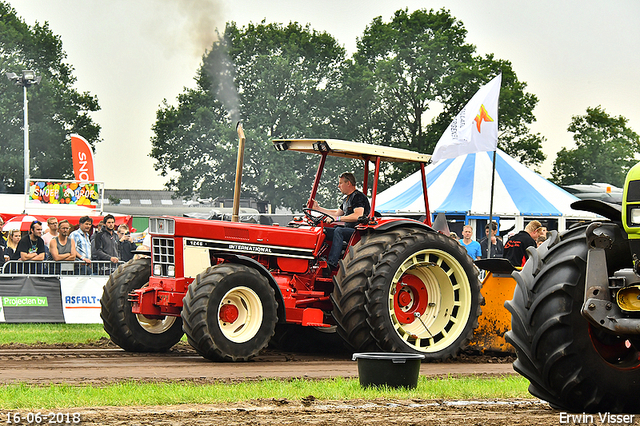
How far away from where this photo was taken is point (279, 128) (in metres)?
45.3

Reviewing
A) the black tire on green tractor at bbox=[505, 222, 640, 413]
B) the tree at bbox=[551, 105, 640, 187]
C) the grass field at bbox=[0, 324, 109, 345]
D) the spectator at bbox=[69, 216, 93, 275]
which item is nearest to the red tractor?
the grass field at bbox=[0, 324, 109, 345]

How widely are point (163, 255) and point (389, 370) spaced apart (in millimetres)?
3943

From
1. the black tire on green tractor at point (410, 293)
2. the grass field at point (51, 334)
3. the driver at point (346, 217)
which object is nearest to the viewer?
the black tire on green tractor at point (410, 293)

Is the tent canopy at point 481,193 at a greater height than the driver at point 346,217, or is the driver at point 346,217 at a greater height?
the tent canopy at point 481,193

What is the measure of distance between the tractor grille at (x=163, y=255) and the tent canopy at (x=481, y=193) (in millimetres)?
15462

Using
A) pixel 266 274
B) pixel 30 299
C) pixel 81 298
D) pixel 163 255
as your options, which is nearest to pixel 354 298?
pixel 266 274

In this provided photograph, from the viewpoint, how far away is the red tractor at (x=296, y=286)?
9.05 m

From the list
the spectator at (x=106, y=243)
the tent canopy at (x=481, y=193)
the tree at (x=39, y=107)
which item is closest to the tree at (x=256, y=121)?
the tree at (x=39, y=107)

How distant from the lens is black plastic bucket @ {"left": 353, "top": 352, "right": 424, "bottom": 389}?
21.6 ft

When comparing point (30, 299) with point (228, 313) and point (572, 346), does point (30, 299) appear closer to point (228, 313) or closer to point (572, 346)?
point (228, 313)

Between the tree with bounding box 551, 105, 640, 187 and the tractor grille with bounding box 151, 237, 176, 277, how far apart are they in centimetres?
3885

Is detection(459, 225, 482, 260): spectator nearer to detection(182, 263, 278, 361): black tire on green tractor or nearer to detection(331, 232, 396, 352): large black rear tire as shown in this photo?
detection(331, 232, 396, 352): large black rear tire

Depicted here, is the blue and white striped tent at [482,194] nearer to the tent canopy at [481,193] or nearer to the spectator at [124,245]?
the tent canopy at [481,193]

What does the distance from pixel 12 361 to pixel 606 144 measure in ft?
135
